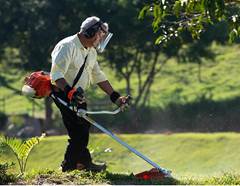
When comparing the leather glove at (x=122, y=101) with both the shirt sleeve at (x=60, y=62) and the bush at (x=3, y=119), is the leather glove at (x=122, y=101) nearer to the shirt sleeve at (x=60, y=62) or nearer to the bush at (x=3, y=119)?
the shirt sleeve at (x=60, y=62)

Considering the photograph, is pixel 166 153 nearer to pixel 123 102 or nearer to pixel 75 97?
pixel 123 102

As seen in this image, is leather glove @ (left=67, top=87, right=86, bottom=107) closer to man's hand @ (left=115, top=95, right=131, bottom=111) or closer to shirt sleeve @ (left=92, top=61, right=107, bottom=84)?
man's hand @ (left=115, top=95, right=131, bottom=111)

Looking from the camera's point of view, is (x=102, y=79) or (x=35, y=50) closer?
(x=102, y=79)

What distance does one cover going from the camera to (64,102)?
25.6ft

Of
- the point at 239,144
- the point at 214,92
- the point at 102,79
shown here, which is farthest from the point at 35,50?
the point at 102,79

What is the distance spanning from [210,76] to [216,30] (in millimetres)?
7905

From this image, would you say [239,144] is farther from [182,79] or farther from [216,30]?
[182,79]

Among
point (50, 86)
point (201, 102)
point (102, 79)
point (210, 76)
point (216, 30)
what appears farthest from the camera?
point (210, 76)

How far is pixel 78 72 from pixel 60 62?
0.40 metres

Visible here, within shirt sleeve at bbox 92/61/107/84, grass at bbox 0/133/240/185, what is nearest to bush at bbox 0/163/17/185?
shirt sleeve at bbox 92/61/107/84

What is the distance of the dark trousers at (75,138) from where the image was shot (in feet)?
26.1

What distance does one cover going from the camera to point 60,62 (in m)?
7.64

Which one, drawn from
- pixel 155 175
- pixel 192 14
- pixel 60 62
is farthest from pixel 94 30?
pixel 155 175

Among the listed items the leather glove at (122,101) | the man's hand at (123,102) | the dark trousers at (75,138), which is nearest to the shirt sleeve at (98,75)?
the leather glove at (122,101)
